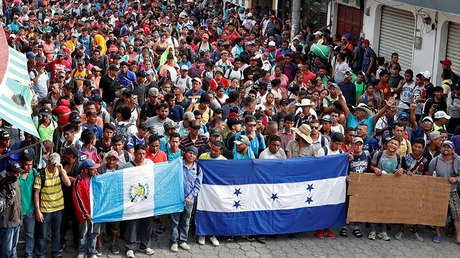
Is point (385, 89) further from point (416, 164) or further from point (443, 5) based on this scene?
point (416, 164)

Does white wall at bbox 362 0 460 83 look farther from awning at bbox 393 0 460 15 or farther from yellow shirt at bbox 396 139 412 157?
yellow shirt at bbox 396 139 412 157

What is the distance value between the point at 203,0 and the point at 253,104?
21795mm

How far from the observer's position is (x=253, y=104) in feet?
37.4

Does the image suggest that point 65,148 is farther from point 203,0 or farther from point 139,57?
point 203,0

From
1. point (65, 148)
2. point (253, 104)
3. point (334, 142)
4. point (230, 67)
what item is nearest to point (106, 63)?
point (230, 67)

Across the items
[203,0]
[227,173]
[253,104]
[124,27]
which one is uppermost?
[203,0]

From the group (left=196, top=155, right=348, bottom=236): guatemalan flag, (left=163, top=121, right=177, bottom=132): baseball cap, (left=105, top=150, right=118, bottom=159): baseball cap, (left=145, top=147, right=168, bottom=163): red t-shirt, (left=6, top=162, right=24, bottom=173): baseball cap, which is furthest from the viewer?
(left=163, top=121, right=177, bottom=132): baseball cap

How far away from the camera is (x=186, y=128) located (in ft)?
34.2

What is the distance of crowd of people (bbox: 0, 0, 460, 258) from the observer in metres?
8.45

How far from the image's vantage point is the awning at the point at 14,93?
17.1 ft

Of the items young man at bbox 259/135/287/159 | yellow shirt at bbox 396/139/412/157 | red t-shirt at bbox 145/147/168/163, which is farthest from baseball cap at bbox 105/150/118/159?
yellow shirt at bbox 396/139/412/157

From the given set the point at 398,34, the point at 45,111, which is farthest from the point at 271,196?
the point at 398,34

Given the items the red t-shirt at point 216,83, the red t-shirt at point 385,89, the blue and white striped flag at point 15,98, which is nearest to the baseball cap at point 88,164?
the blue and white striped flag at point 15,98

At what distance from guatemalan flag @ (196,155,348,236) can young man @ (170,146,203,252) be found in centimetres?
15
